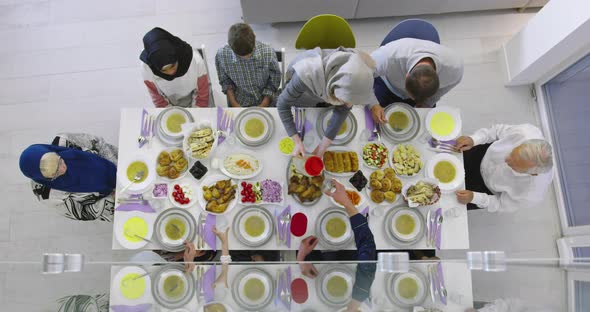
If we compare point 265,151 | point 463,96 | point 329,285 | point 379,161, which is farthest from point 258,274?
point 463,96

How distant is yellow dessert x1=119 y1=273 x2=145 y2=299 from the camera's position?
1.76 m

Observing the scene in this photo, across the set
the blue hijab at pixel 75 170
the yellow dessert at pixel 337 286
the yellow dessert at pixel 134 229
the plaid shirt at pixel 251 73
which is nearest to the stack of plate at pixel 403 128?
the plaid shirt at pixel 251 73

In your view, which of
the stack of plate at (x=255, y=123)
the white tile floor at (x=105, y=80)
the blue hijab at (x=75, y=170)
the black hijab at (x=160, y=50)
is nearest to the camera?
the blue hijab at (x=75, y=170)

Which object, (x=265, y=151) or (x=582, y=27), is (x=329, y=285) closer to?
(x=265, y=151)

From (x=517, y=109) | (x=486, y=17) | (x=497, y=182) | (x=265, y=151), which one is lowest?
(x=497, y=182)

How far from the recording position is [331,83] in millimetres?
1895

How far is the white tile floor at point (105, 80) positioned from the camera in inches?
127

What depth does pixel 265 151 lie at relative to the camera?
7.93ft

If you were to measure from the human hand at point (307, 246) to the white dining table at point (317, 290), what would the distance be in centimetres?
48

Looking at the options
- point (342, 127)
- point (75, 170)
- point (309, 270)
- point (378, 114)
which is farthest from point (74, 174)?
point (378, 114)

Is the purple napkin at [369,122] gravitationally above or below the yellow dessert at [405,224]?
above

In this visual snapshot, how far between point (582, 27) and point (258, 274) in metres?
2.63

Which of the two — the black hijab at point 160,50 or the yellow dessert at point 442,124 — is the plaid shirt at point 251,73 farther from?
the yellow dessert at point 442,124

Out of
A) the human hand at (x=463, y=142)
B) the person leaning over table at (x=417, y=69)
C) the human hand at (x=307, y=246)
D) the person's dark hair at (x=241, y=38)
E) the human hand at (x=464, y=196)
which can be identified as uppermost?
the person's dark hair at (x=241, y=38)
